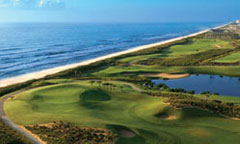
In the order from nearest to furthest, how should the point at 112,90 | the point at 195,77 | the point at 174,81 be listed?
the point at 112,90
the point at 174,81
the point at 195,77

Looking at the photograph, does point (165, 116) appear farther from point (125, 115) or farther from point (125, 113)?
point (125, 113)

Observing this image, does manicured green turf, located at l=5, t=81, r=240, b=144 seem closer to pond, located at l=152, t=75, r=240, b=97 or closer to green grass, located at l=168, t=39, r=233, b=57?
pond, located at l=152, t=75, r=240, b=97

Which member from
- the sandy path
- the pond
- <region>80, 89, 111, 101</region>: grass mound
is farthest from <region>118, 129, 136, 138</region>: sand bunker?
the pond

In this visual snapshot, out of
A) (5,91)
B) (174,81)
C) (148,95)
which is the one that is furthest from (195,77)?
(5,91)

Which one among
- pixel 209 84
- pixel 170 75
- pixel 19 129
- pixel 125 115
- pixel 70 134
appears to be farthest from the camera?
pixel 170 75

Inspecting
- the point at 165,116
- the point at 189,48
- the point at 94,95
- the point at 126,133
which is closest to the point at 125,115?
the point at 165,116

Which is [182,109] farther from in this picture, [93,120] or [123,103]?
[93,120]
